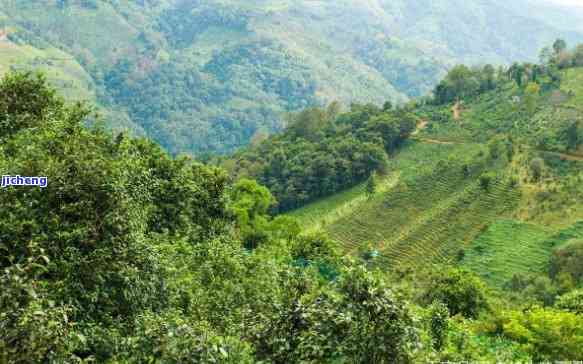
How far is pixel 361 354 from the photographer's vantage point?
31.2 ft

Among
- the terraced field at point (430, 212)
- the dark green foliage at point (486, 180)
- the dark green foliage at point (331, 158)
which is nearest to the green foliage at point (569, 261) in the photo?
the terraced field at point (430, 212)

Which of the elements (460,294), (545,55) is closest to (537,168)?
(460,294)

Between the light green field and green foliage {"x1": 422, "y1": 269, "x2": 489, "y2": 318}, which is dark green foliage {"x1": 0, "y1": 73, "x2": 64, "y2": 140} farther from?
the light green field

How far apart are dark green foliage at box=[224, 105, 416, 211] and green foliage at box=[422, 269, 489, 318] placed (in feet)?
121

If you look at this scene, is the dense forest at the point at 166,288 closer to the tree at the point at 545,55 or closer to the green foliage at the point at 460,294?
the green foliage at the point at 460,294

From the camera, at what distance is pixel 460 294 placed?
27484 mm

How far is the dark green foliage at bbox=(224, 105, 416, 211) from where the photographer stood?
216 feet

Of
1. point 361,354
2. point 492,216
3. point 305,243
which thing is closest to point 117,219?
point 361,354

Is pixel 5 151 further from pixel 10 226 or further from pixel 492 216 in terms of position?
pixel 492 216

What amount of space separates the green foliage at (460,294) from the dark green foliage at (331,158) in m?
36.9

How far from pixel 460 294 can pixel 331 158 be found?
131 ft

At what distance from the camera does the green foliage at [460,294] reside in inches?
1077

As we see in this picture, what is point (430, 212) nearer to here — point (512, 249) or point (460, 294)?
point (512, 249)

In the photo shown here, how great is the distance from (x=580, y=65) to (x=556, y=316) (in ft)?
201
